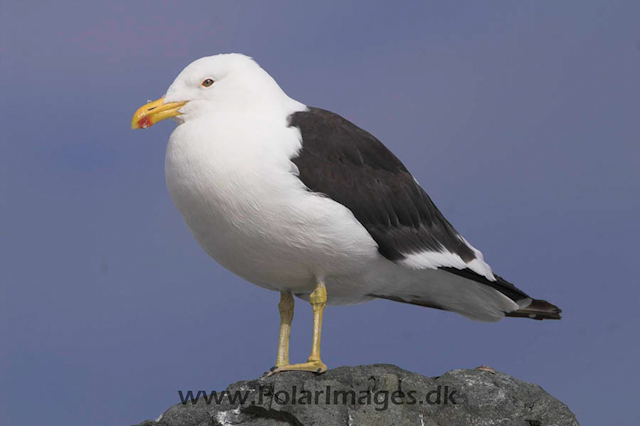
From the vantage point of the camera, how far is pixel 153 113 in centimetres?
837

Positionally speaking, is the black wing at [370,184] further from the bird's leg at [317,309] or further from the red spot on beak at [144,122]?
the red spot on beak at [144,122]

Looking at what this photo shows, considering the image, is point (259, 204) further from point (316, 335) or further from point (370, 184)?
point (316, 335)

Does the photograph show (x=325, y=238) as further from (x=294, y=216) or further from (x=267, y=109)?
(x=267, y=109)

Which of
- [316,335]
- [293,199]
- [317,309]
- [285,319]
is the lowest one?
[316,335]

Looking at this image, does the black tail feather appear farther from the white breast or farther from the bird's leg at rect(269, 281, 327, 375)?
the bird's leg at rect(269, 281, 327, 375)

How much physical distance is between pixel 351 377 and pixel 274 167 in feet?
6.13

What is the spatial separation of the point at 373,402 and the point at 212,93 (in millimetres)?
2964

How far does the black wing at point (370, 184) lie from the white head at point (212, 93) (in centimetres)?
37

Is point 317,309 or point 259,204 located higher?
point 259,204

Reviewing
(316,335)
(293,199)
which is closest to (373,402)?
(316,335)

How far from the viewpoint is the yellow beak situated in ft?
27.4

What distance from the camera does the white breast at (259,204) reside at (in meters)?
7.84

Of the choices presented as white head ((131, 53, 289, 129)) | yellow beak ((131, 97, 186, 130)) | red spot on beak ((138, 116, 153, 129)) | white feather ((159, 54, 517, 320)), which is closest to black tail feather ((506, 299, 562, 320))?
white feather ((159, 54, 517, 320))

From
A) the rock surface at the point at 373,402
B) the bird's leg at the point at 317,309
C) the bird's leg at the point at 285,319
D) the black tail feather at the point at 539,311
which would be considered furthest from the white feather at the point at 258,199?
the black tail feather at the point at 539,311
